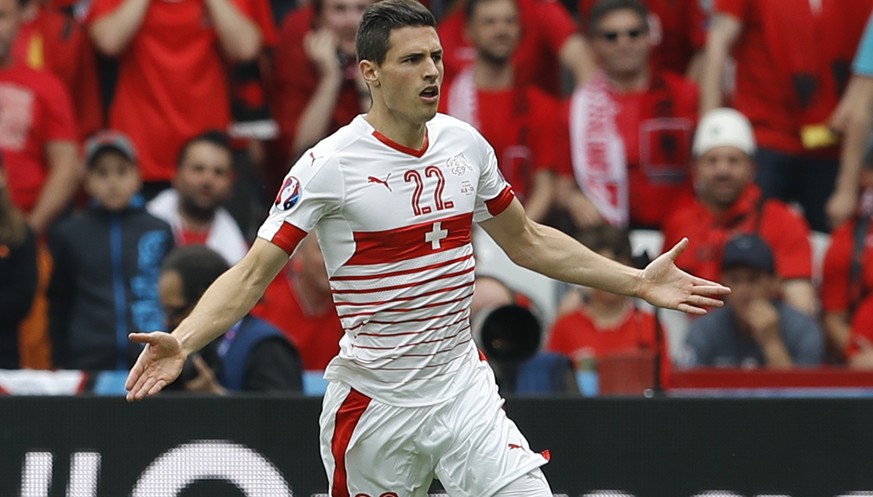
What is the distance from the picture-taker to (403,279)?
217 inches

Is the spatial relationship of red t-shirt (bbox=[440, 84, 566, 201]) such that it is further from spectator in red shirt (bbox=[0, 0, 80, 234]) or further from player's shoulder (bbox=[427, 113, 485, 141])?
player's shoulder (bbox=[427, 113, 485, 141])

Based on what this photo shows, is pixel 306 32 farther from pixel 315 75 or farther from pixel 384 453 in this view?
pixel 384 453

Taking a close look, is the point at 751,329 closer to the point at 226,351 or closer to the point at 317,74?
the point at 226,351

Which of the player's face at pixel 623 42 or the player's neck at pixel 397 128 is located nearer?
the player's neck at pixel 397 128

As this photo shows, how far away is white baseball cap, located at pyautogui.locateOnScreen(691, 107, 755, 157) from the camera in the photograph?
9.16 meters

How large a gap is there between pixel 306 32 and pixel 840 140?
3390 millimetres

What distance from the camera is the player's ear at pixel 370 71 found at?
549 cm

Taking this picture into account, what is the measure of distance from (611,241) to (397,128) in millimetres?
3325

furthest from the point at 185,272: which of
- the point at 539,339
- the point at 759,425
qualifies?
the point at 759,425

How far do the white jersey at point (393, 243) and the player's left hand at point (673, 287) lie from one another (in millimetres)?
661

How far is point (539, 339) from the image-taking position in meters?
Answer: 7.10

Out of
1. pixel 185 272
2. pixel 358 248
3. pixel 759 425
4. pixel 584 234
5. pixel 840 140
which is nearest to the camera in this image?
pixel 358 248

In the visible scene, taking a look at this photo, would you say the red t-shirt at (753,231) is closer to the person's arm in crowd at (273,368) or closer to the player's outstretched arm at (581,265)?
the person's arm in crowd at (273,368)

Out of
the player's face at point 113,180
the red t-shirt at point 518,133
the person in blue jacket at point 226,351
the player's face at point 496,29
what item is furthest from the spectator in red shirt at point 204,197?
the player's face at point 496,29
